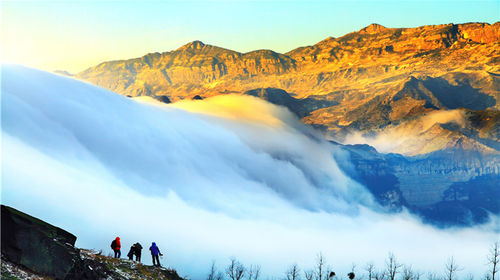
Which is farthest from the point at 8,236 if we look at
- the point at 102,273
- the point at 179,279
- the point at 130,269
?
the point at 179,279

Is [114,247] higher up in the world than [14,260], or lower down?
higher up

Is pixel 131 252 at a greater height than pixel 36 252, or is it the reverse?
pixel 131 252

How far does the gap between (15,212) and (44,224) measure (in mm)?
4290

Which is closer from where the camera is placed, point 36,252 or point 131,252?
point 36,252

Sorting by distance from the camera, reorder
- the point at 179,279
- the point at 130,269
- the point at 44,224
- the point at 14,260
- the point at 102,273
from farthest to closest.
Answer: the point at 179,279 < the point at 130,269 < the point at 102,273 < the point at 44,224 < the point at 14,260

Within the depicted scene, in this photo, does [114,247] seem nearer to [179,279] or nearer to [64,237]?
[179,279]

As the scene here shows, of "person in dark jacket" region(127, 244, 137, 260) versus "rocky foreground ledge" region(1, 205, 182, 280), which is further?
"person in dark jacket" region(127, 244, 137, 260)

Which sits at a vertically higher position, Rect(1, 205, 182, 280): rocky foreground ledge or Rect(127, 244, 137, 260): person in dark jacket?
Rect(127, 244, 137, 260): person in dark jacket

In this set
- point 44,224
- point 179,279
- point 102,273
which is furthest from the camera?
point 179,279

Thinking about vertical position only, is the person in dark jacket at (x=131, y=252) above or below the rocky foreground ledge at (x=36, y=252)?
above

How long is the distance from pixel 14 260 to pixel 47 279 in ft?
13.7

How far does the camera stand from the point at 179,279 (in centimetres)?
9194

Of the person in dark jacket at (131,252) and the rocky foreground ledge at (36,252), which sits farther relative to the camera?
the person in dark jacket at (131,252)

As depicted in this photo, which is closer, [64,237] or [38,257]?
[38,257]
